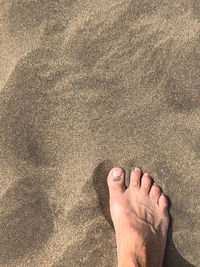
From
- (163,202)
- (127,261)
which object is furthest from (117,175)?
(127,261)

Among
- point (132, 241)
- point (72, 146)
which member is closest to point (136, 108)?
point (72, 146)

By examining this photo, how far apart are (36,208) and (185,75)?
1.15m

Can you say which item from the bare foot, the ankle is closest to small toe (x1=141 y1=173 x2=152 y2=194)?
the bare foot

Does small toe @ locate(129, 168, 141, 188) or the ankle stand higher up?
small toe @ locate(129, 168, 141, 188)

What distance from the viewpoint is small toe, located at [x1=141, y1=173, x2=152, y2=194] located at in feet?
5.57

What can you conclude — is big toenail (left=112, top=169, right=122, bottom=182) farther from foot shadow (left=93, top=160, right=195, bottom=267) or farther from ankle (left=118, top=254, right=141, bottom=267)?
ankle (left=118, top=254, right=141, bottom=267)

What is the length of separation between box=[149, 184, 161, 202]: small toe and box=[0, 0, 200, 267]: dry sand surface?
91mm

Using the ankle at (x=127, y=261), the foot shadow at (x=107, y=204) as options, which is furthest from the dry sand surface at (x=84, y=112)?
the ankle at (x=127, y=261)

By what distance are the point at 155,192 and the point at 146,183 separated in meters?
0.08

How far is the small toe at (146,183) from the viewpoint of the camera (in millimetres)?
1699

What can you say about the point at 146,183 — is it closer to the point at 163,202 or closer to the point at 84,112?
the point at 163,202

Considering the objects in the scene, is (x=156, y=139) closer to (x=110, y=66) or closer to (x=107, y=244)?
(x=110, y=66)

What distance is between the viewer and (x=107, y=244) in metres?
1.72

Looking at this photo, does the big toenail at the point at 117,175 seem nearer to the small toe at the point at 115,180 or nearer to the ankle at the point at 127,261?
the small toe at the point at 115,180
